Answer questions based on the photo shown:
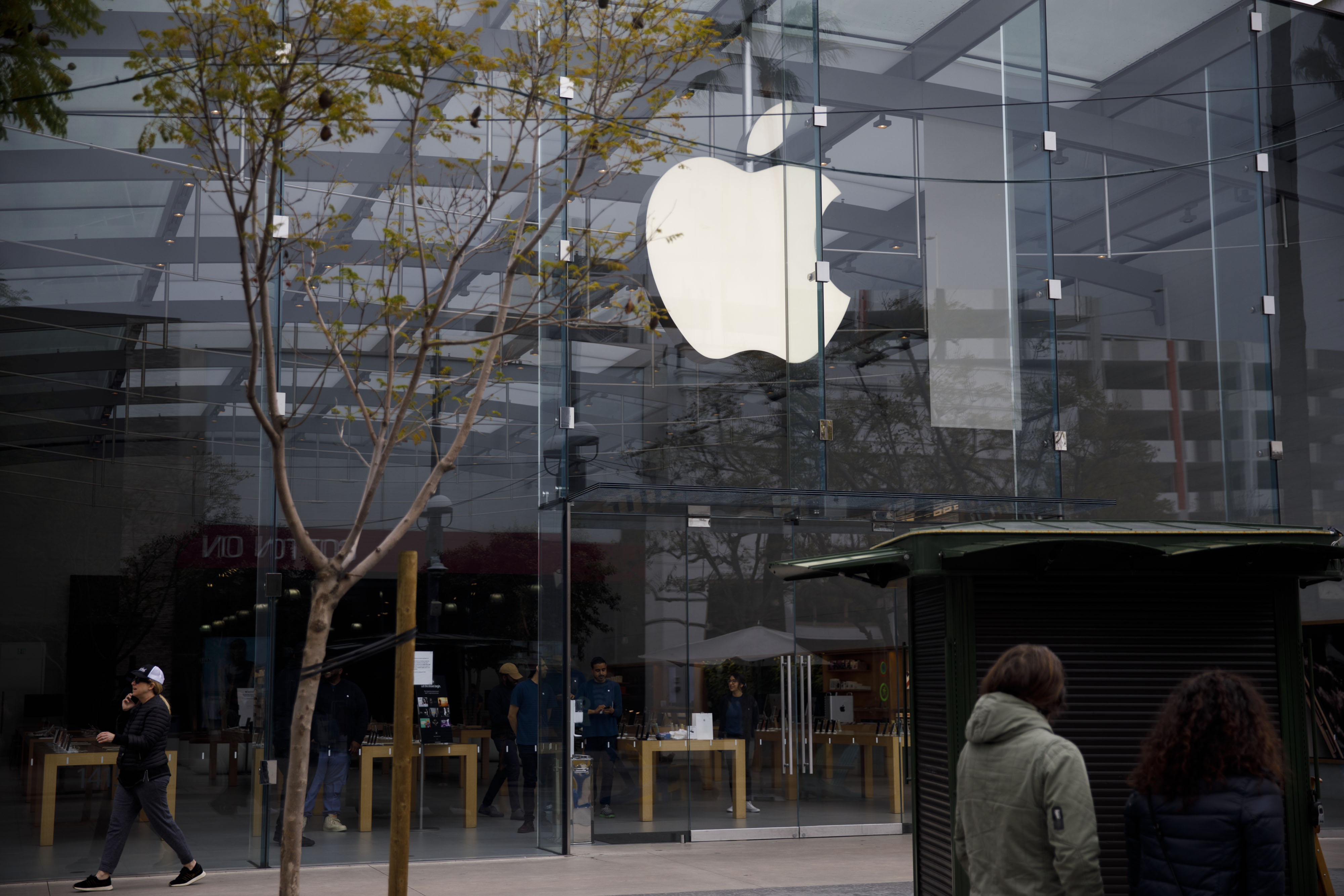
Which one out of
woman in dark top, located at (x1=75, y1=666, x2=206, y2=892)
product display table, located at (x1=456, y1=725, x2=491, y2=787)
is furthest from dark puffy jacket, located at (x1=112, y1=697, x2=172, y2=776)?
product display table, located at (x1=456, y1=725, x2=491, y2=787)

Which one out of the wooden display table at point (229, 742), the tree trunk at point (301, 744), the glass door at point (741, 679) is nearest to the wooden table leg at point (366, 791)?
the wooden display table at point (229, 742)

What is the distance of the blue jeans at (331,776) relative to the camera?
470 inches

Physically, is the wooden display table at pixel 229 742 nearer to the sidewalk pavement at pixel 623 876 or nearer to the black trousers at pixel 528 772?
the sidewalk pavement at pixel 623 876

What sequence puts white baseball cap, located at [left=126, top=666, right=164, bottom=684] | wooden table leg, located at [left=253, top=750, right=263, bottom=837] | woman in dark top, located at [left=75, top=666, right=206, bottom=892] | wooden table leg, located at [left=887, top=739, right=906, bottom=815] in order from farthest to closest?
wooden table leg, located at [left=887, top=739, right=906, bottom=815] < wooden table leg, located at [left=253, top=750, right=263, bottom=837] < white baseball cap, located at [left=126, top=666, right=164, bottom=684] < woman in dark top, located at [left=75, top=666, right=206, bottom=892]

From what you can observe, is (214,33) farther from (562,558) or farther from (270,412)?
(562,558)

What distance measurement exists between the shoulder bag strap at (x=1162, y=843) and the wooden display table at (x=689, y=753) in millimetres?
8761

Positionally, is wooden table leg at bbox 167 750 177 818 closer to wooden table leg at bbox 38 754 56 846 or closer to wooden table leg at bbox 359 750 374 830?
wooden table leg at bbox 38 754 56 846

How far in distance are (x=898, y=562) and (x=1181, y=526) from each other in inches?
55.9

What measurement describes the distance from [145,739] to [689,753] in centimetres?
526

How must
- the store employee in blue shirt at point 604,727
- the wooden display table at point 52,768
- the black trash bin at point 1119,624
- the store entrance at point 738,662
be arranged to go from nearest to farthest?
1. the black trash bin at point 1119,624
2. the wooden display table at point 52,768
3. the store employee in blue shirt at point 604,727
4. the store entrance at point 738,662

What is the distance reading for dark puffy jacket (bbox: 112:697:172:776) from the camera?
10.2 m

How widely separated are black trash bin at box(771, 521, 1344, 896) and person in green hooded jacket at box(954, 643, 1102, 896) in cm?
171

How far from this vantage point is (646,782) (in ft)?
42.4

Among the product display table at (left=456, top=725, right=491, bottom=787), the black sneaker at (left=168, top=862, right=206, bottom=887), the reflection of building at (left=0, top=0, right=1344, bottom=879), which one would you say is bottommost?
the black sneaker at (left=168, top=862, right=206, bottom=887)
